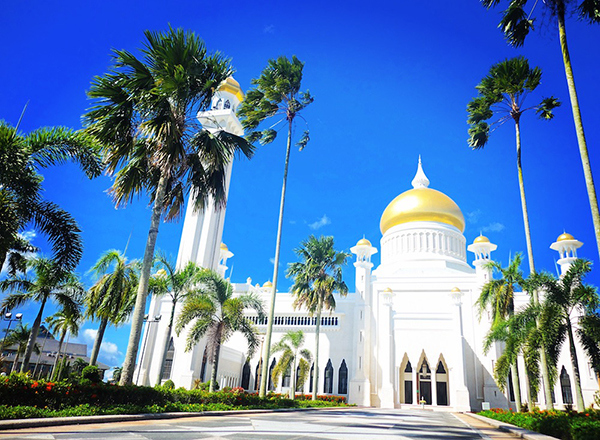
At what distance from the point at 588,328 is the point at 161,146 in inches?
597

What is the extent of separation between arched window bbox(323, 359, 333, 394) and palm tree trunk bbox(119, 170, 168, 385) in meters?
26.0

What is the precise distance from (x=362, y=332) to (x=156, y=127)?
1099 inches

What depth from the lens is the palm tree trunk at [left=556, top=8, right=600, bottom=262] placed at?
445 inches

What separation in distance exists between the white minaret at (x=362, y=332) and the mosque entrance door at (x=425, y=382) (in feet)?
15.4

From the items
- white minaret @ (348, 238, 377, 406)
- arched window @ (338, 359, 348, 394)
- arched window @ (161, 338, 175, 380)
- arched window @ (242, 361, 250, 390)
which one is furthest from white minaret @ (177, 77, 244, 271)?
arched window @ (338, 359, 348, 394)

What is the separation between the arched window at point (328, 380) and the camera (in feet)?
116

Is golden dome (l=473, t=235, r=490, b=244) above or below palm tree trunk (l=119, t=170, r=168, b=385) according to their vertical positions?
above

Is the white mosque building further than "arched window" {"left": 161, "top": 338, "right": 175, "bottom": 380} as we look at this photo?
No

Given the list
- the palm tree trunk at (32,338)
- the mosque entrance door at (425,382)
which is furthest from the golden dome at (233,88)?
the mosque entrance door at (425,382)

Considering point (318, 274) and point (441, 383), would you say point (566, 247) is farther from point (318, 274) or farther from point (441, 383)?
point (318, 274)

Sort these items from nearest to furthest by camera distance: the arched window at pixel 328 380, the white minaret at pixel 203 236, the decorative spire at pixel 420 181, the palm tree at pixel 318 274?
the palm tree at pixel 318 274 < the white minaret at pixel 203 236 < the arched window at pixel 328 380 < the decorative spire at pixel 420 181

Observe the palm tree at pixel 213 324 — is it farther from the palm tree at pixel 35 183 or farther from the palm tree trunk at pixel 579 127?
the palm tree trunk at pixel 579 127

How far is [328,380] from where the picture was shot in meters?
35.7

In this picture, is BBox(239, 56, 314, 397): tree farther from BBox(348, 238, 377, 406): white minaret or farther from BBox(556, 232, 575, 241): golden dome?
BBox(556, 232, 575, 241): golden dome
